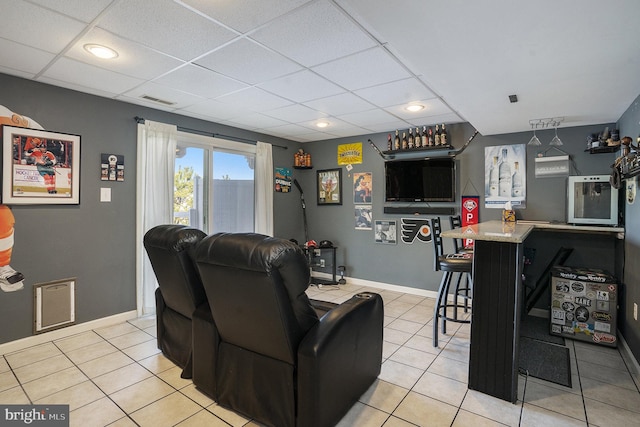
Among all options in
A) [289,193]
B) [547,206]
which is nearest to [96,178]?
[289,193]

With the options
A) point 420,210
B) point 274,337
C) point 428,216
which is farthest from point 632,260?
point 274,337

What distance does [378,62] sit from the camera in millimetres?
2559

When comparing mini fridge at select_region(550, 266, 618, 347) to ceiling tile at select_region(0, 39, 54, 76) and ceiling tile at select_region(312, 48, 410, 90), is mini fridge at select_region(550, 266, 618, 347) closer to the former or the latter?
ceiling tile at select_region(312, 48, 410, 90)

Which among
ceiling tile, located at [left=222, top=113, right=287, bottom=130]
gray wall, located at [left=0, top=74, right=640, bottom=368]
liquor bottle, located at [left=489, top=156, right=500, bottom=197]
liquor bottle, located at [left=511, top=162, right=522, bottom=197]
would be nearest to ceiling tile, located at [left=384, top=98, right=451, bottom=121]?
gray wall, located at [left=0, top=74, right=640, bottom=368]

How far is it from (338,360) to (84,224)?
3.15 m

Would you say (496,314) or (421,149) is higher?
(421,149)

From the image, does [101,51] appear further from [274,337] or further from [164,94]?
[274,337]

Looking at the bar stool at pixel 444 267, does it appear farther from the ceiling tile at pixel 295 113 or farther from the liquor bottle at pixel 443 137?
the ceiling tile at pixel 295 113

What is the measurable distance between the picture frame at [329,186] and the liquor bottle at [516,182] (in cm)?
265

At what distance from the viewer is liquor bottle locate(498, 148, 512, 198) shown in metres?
4.13

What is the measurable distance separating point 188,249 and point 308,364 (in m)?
1.22

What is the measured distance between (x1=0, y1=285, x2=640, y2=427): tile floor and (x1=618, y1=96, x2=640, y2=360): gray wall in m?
0.27

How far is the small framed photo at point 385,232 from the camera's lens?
5070 mm

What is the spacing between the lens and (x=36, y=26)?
2.06 meters
